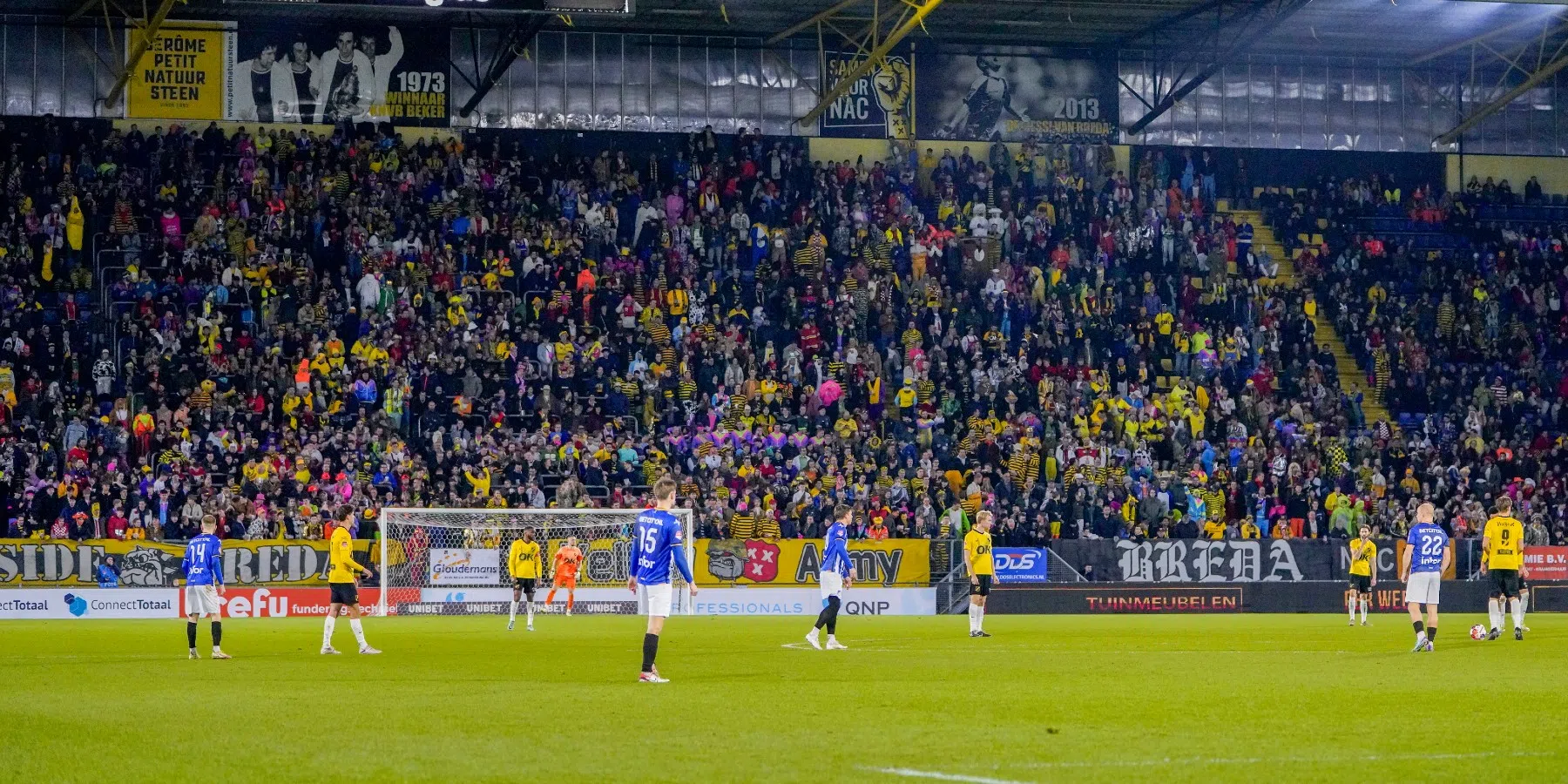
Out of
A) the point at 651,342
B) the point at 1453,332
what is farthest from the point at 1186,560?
the point at 1453,332

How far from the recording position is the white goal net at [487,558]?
35.3m

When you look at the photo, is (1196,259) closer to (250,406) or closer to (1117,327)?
(1117,327)

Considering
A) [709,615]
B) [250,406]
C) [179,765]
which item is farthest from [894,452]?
[179,765]

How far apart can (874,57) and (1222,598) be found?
14.0 meters

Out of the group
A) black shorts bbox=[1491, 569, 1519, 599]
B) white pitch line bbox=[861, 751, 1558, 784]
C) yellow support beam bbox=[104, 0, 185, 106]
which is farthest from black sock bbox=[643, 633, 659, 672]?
yellow support beam bbox=[104, 0, 185, 106]

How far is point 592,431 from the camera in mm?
39906

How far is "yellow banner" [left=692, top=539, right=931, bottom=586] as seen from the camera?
122 ft

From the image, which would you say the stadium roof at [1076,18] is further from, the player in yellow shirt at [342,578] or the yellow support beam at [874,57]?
the player in yellow shirt at [342,578]

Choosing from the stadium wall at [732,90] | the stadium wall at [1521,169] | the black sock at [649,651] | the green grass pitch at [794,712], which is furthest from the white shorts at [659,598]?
the stadium wall at [1521,169]

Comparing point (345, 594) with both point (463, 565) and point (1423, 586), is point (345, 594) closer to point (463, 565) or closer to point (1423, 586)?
point (1423, 586)

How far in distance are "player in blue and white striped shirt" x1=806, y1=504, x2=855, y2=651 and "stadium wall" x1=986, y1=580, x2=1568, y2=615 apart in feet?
42.4

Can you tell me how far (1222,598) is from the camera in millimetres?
38062

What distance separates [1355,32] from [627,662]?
36.1 metres

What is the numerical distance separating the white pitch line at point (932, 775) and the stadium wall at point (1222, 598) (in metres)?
27.3
